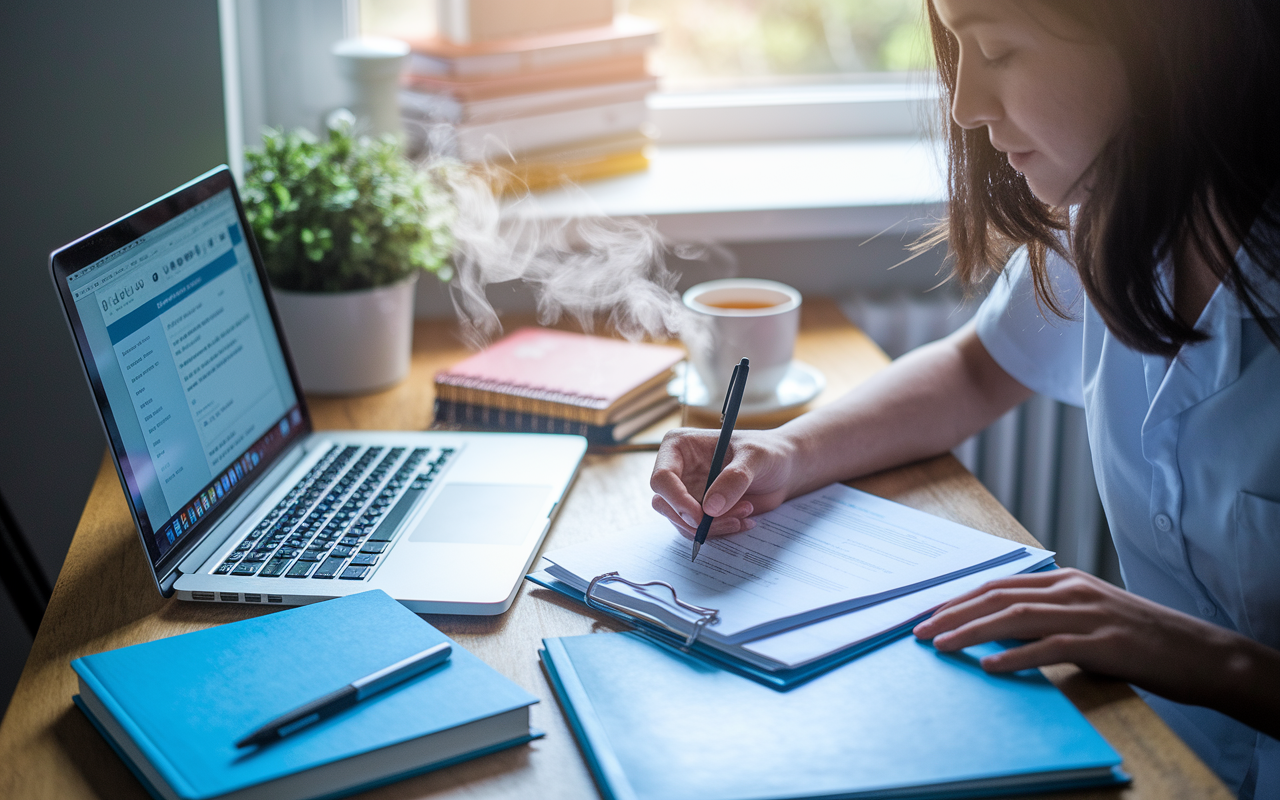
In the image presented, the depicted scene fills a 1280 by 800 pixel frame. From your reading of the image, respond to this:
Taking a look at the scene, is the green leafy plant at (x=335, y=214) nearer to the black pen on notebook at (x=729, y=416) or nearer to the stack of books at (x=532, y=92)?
the stack of books at (x=532, y=92)

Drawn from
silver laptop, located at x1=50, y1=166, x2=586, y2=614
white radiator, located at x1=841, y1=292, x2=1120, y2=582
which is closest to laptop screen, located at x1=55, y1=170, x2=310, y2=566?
silver laptop, located at x1=50, y1=166, x2=586, y2=614

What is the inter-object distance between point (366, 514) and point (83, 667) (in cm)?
28

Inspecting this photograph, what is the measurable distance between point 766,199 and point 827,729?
1103 millimetres

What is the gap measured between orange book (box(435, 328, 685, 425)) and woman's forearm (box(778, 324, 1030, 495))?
23 cm

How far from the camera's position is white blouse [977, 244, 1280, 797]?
2.60ft

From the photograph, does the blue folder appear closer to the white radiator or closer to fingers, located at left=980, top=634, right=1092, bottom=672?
fingers, located at left=980, top=634, right=1092, bottom=672

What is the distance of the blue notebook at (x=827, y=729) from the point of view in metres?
0.57

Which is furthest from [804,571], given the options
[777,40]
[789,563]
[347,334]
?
[777,40]

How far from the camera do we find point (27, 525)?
1.33 m

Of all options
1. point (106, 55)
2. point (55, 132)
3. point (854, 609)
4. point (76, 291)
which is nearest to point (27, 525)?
point (55, 132)

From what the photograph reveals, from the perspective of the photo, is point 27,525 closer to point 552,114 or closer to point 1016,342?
point 552,114

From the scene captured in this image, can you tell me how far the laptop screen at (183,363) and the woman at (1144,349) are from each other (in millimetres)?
395

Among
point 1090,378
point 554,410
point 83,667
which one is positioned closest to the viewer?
point 83,667

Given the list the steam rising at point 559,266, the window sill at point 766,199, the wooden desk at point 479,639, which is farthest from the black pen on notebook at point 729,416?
the window sill at point 766,199
